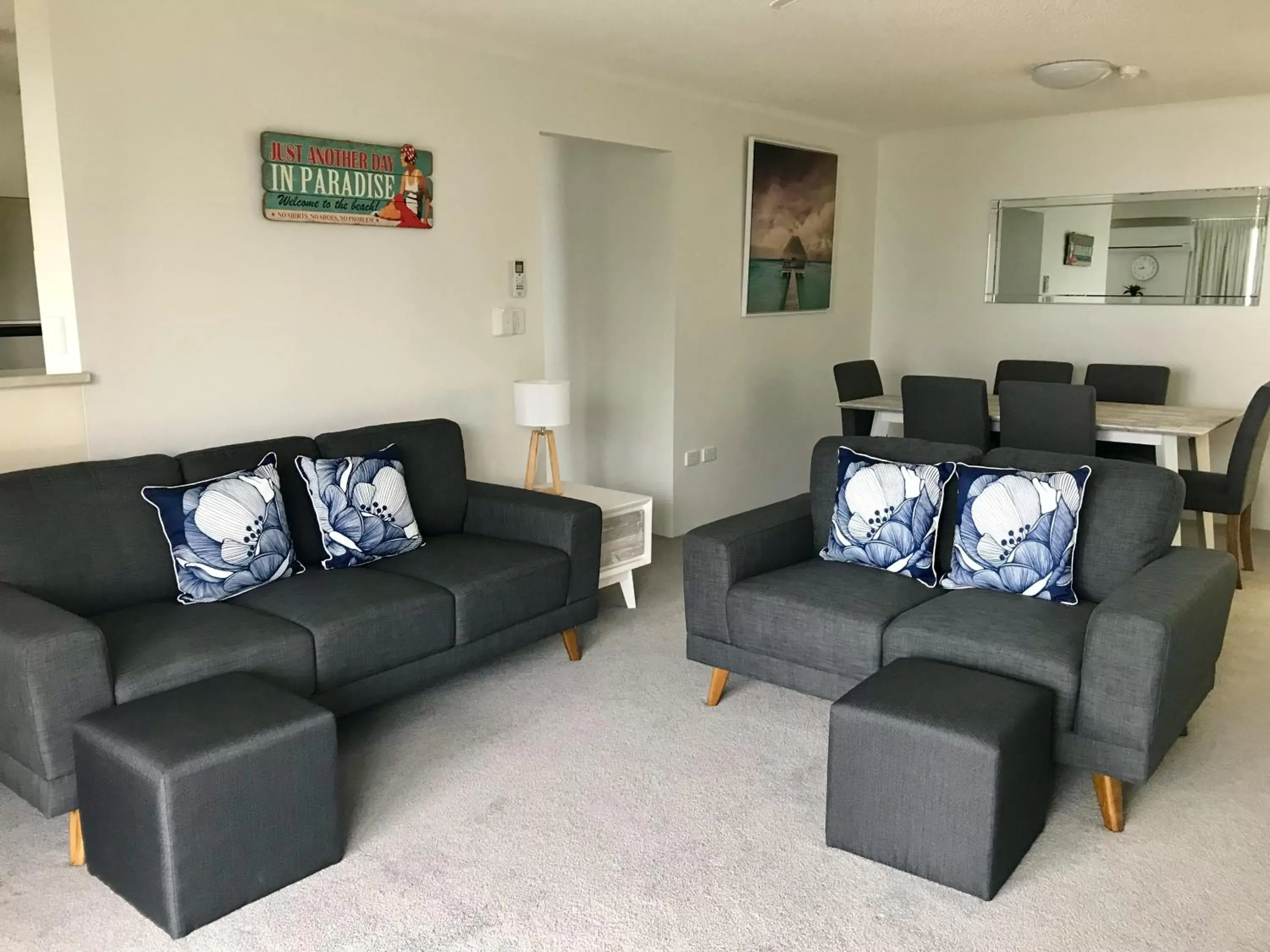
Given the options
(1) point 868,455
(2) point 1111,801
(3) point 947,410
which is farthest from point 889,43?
(2) point 1111,801

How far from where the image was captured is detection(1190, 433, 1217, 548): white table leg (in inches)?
188

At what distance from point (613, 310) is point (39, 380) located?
9.84ft

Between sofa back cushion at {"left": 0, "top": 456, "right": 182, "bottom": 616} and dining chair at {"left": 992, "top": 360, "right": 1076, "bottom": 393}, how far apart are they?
4.32 meters

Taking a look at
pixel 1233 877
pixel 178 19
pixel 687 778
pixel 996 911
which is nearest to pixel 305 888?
pixel 687 778

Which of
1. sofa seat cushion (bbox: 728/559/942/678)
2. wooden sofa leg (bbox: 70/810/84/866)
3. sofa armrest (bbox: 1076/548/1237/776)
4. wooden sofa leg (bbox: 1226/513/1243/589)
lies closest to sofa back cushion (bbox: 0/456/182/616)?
wooden sofa leg (bbox: 70/810/84/866)

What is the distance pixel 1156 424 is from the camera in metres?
4.62

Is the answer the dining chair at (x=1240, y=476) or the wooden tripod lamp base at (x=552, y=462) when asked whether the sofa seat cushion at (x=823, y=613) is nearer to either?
the wooden tripod lamp base at (x=552, y=462)

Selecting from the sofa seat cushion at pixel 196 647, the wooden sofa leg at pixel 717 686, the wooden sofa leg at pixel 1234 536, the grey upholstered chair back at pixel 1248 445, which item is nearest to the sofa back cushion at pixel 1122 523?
the wooden sofa leg at pixel 717 686

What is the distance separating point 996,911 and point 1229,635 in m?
2.32

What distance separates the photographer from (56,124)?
3.08m

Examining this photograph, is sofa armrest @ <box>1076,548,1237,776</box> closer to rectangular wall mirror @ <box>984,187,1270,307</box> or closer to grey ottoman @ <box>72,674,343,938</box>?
grey ottoman @ <box>72,674,343,938</box>

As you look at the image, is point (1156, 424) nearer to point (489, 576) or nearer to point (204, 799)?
point (489, 576)

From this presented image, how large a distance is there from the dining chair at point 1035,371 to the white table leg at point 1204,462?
3.06 feet

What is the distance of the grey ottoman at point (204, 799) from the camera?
217 centimetres
